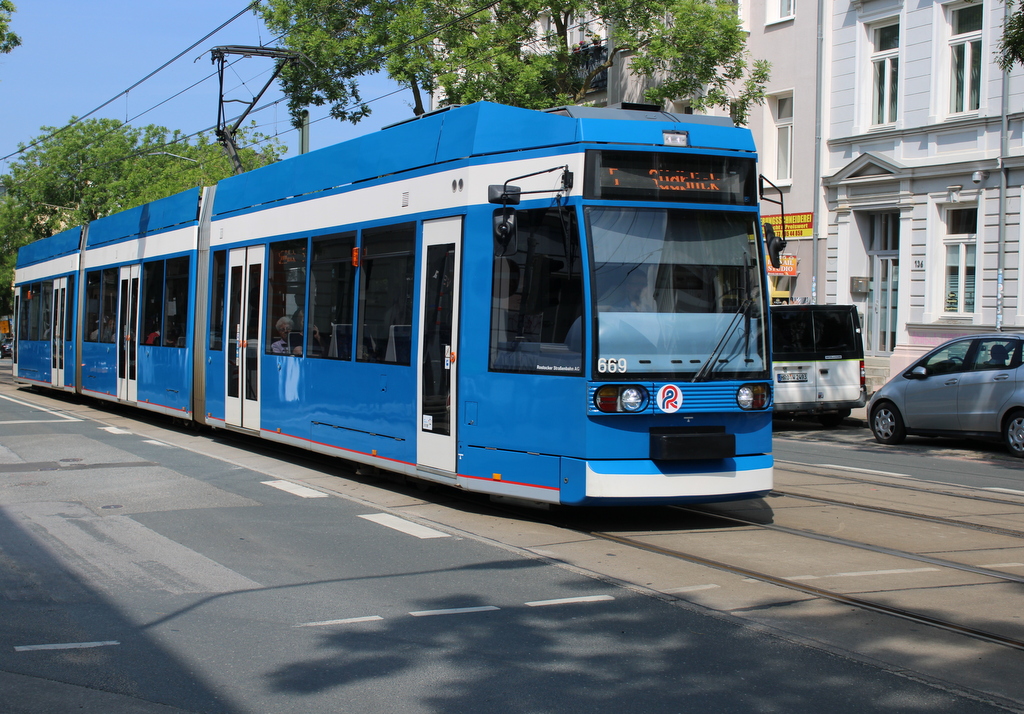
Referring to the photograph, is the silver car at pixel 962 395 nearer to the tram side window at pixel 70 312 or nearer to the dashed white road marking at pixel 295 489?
the dashed white road marking at pixel 295 489

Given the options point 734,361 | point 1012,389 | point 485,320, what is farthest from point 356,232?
point 1012,389

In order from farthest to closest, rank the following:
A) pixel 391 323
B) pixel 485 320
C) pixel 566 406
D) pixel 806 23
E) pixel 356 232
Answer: pixel 806 23, pixel 356 232, pixel 391 323, pixel 485 320, pixel 566 406

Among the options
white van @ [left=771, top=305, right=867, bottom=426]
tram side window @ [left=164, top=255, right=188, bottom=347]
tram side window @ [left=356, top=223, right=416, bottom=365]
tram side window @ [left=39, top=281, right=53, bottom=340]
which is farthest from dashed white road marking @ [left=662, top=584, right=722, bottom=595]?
tram side window @ [left=39, top=281, right=53, bottom=340]

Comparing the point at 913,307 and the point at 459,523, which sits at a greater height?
the point at 913,307

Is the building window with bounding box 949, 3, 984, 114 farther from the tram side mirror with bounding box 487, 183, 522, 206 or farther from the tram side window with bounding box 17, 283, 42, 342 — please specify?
the tram side window with bounding box 17, 283, 42, 342

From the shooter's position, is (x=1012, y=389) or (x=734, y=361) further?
(x=1012, y=389)

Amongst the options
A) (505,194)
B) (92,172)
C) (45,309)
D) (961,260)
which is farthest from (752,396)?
(92,172)

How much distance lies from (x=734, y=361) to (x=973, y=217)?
56.0ft

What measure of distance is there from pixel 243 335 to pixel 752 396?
7.27 metres

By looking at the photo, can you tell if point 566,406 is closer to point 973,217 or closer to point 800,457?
point 800,457

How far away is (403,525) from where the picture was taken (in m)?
8.67

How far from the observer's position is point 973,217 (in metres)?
23.1

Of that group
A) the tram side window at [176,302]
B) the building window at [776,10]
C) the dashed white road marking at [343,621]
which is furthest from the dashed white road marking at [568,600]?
the building window at [776,10]

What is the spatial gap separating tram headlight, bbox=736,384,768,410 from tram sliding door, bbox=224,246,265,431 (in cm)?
664
